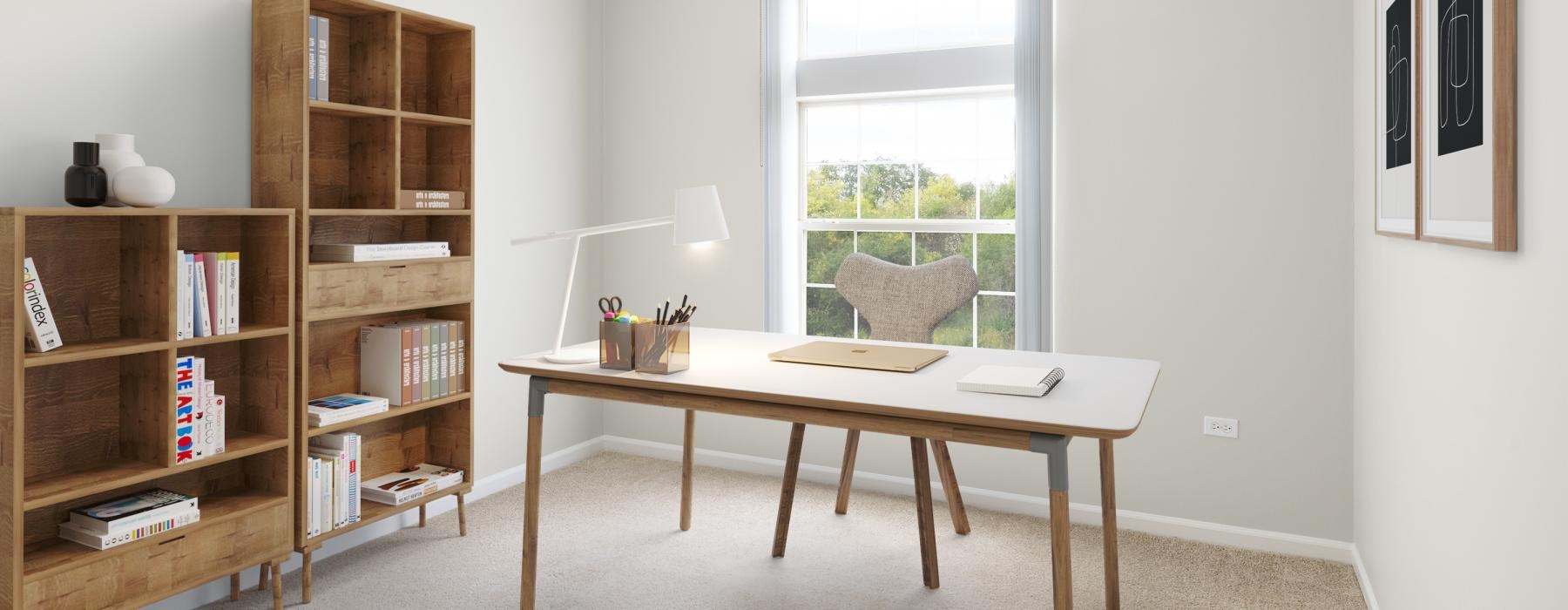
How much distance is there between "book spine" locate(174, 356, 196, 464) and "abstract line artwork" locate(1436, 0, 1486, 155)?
2.97 m

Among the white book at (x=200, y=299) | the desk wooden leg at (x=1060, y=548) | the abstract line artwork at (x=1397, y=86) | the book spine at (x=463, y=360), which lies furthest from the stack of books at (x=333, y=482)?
the abstract line artwork at (x=1397, y=86)

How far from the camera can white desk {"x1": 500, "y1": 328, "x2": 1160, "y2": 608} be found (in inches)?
79.6

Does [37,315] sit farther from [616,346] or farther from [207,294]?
[616,346]

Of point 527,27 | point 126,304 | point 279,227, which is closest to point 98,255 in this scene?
point 126,304

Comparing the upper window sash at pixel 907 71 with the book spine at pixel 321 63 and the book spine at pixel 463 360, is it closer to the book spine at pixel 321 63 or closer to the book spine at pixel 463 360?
the book spine at pixel 463 360

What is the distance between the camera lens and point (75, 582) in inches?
93.0

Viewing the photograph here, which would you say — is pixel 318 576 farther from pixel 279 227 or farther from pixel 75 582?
pixel 279 227

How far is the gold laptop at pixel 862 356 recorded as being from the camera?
2.63 metres

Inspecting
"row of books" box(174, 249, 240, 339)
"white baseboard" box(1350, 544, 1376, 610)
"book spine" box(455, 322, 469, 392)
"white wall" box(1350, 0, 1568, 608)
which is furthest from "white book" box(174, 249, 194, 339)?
"white baseboard" box(1350, 544, 1376, 610)

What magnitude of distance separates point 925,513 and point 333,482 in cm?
189

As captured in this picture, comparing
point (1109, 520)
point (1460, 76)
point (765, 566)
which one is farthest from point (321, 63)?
point (1460, 76)

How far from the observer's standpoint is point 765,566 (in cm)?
330

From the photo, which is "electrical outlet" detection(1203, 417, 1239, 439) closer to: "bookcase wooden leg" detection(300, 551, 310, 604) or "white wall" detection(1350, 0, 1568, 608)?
"white wall" detection(1350, 0, 1568, 608)

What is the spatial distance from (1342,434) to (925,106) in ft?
6.62
